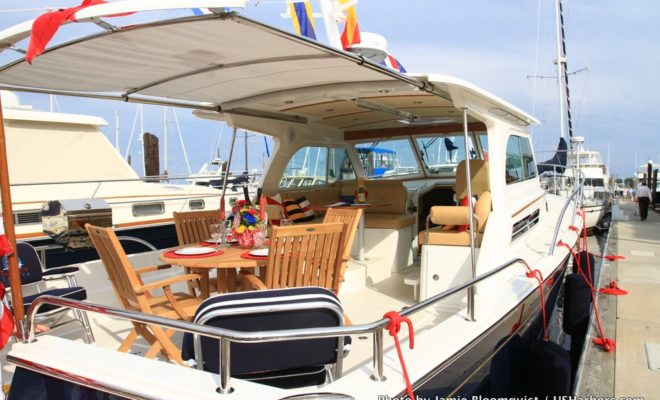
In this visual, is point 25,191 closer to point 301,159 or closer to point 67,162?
point 67,162

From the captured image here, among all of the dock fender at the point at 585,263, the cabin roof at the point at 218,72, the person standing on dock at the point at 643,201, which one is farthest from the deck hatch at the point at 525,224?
the person standing on dock at the point at 643,201

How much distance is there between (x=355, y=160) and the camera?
266 inches

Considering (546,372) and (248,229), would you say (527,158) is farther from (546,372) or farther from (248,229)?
(248,229)

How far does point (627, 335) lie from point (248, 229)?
4191mm

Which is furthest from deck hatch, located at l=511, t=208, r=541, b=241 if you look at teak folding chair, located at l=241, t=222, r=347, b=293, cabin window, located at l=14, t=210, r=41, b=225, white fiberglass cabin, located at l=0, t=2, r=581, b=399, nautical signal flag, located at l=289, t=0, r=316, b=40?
cabin window, located at l=14, t=210, r=41, b=225

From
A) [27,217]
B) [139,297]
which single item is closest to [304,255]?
[139,297]

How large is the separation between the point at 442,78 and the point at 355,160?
12.3 ft

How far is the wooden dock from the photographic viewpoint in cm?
401

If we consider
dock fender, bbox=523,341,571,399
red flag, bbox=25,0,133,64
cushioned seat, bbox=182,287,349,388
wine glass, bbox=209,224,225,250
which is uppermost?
red flag, bbox=25,0,133,64

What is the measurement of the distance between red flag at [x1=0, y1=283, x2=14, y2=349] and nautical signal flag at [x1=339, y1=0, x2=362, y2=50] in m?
3.27

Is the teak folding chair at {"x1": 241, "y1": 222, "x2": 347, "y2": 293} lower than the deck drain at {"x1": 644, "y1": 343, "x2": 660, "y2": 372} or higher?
higher

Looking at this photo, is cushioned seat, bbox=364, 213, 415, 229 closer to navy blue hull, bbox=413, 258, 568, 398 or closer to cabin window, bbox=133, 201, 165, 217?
navy blue hull, bbox=413, 258, 568, 398

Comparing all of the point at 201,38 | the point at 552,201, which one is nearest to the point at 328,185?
the point at 552,201

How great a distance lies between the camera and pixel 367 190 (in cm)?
619
